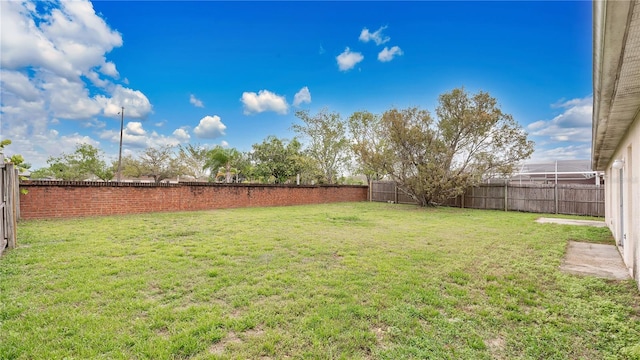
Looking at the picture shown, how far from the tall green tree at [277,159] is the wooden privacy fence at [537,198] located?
42.3ft

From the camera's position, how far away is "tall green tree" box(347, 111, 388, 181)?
48.5 ft

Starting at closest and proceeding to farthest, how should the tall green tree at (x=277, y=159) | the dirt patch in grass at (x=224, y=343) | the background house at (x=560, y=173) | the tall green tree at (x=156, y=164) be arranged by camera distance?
the dirt patch in grass at (x=224, y=343) → the background house at (x=560, y=173) → the tall green tree at (x=277, y=159) → the tall green tree at (x=156, y=164)

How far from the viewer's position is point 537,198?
1338 cm

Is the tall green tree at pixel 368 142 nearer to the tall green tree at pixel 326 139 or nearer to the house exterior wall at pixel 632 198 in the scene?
the tall green tree at pixel 326 139

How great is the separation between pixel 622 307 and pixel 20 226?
11.8 meters

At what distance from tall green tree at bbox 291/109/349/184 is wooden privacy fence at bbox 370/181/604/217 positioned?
Answer: 10.2m

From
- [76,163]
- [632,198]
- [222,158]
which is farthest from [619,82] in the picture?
[76,163]

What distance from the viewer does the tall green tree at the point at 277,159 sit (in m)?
23.9

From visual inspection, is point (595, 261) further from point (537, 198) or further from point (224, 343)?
point (537, 198)

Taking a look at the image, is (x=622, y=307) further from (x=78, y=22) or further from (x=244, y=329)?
(x=78, y=22)

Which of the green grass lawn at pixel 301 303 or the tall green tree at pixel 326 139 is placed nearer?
the green grass lawn at pixel 301 303

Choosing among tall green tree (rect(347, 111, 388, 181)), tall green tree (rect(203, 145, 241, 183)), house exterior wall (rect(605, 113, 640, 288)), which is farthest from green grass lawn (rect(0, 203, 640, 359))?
tall green tree (rect(203, 145, 241, 183))

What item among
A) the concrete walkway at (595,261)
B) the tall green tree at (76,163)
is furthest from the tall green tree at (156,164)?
the concrete walkway at (595,261)

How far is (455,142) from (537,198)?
4.70 meters
